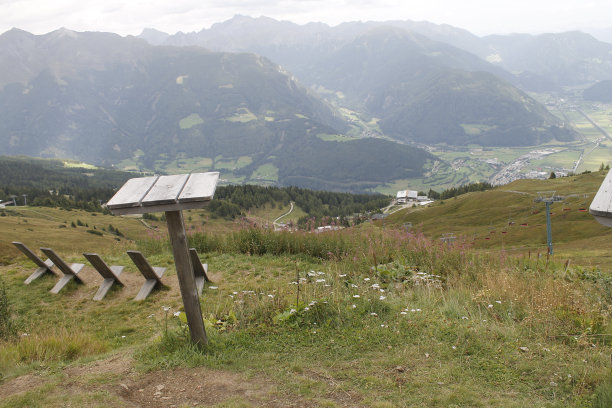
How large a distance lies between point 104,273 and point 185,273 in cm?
659

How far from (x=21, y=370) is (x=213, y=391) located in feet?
9.28

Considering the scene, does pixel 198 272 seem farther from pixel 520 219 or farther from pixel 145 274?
pixel 520 219

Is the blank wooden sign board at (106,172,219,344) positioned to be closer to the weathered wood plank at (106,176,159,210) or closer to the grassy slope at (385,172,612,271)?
the weathered wood plank at (106,176,159,210)

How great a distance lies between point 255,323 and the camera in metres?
7.34

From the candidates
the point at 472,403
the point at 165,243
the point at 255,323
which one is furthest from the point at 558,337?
the point at 165,243

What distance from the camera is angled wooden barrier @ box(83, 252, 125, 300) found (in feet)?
36.0

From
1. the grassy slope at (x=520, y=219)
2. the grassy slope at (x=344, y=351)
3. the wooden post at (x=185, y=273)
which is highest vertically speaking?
the wooden post at (x=185, y=273)

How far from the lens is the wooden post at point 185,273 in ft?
19.9

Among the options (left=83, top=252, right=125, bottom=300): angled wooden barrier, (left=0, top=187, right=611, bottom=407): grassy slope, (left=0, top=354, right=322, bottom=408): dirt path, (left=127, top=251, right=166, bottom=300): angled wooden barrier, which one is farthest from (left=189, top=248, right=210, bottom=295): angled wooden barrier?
(left=0, top=354, right=322, bottom=408): dirt path

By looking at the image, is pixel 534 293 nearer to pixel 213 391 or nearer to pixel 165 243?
pixel 213 391

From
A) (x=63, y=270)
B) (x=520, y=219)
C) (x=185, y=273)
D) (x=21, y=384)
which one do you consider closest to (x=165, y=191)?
(x=185, y=273)

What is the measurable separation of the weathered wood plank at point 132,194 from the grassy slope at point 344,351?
2303 mm

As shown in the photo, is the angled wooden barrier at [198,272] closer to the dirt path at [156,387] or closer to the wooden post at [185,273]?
the wooden post at [185,273]

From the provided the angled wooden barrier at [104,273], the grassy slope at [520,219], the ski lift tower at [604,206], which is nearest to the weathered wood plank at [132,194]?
the ski lift tower at [604,206]
